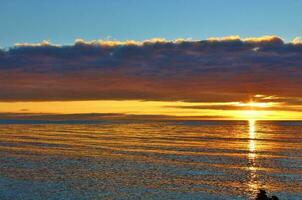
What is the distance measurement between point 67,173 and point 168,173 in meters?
13.0

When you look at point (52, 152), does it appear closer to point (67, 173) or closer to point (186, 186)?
point (67, 173)

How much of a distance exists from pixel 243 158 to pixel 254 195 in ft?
112

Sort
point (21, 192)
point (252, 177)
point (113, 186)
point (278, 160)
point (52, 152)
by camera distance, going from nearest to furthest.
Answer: point (21, 192) → point (113, 186) → point (252, 177) → point (278, 160) → point (52, 152)

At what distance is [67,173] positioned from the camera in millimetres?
60688

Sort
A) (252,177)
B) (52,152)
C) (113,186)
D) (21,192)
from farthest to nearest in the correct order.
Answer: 1. (52,152)
2. (252,177)
3. (113,186)
4. (21,192)

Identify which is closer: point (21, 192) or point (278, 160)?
point (21, 192)

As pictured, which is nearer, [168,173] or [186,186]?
[186,186]

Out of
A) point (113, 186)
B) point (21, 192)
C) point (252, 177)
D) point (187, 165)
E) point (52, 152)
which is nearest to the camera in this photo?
point (21, 192)

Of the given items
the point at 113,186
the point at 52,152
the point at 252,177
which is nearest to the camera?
the point at 113,186

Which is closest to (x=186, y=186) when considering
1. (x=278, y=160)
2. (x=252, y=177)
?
(x=252, y=177)

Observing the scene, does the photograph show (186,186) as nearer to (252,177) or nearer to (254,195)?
(254,195)

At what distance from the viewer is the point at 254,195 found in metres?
48.2

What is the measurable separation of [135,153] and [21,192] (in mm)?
40890

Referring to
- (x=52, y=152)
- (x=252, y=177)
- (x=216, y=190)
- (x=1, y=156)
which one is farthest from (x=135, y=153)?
(x=216, y=190)
